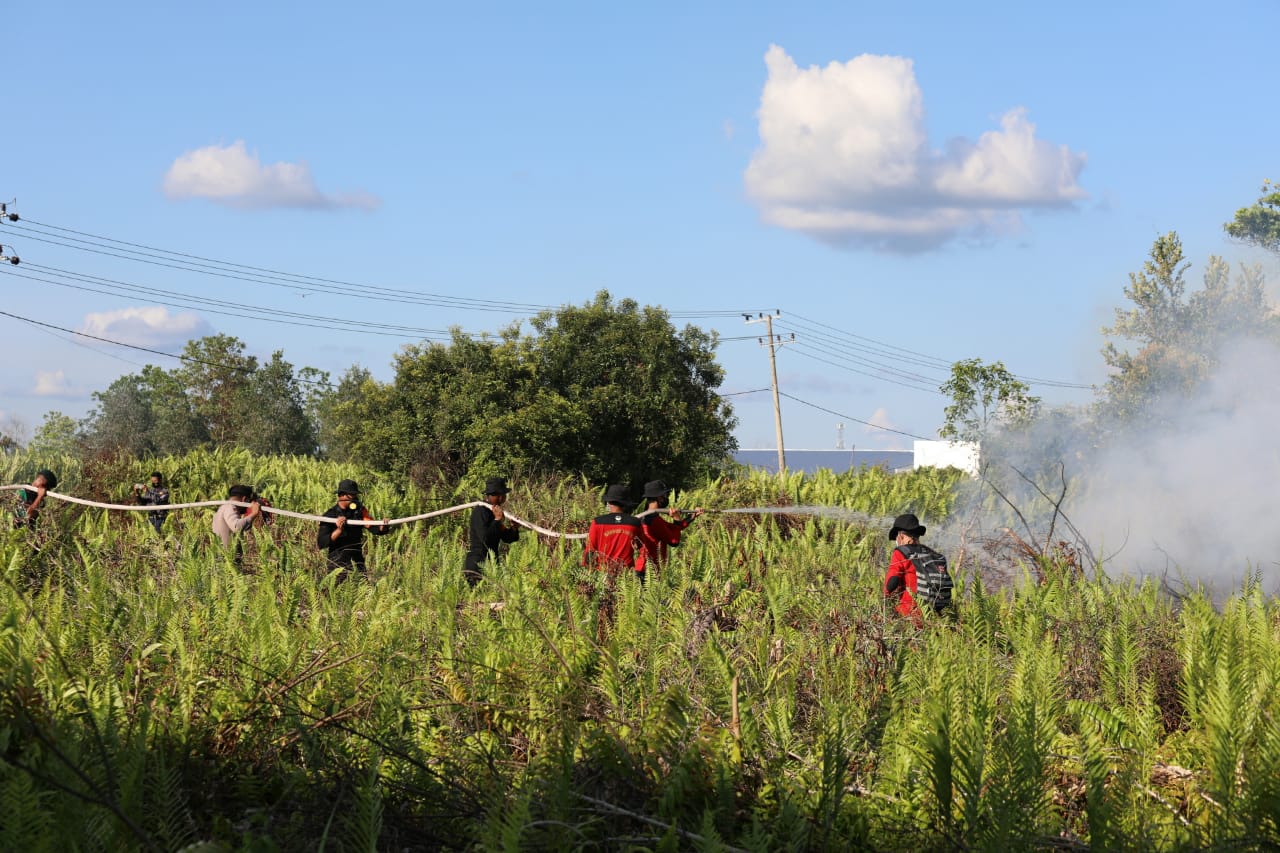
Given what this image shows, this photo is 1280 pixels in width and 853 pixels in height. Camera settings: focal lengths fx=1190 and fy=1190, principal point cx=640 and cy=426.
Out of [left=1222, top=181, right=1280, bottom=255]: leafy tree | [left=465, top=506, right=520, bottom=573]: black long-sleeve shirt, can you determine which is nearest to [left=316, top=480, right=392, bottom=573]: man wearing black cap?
[left=465, top=506, right=520, bottom=573]: black long-sleeve shirt

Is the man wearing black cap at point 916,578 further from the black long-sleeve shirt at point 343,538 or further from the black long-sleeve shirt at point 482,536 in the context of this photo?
the black long-sleeve shirt at point 343,538

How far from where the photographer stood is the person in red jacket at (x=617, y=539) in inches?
375

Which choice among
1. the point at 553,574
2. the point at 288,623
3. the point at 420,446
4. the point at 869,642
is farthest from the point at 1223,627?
Answer: the point at 420,446

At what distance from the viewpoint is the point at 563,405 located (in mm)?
25641

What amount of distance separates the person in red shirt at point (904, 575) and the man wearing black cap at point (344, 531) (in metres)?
4.65

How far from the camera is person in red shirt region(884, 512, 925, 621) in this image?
817cm

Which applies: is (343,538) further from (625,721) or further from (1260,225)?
(1260,225)

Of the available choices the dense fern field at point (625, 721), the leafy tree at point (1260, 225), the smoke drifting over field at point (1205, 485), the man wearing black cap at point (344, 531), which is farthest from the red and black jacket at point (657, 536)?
the leafy tree at point (1260, 225)

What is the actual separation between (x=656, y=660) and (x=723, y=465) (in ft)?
80.7

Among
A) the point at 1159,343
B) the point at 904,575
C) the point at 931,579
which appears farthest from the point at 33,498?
the point at 1159,343

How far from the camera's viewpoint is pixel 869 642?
6.81 meters

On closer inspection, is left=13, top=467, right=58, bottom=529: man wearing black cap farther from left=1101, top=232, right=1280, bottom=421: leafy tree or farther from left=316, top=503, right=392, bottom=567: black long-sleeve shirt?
left=1101, top=232, right=1280, bottom=421: leafy tree

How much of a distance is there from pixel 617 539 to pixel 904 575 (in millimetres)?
2379

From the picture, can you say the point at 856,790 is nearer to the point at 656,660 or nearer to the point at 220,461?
the point at 656,660
